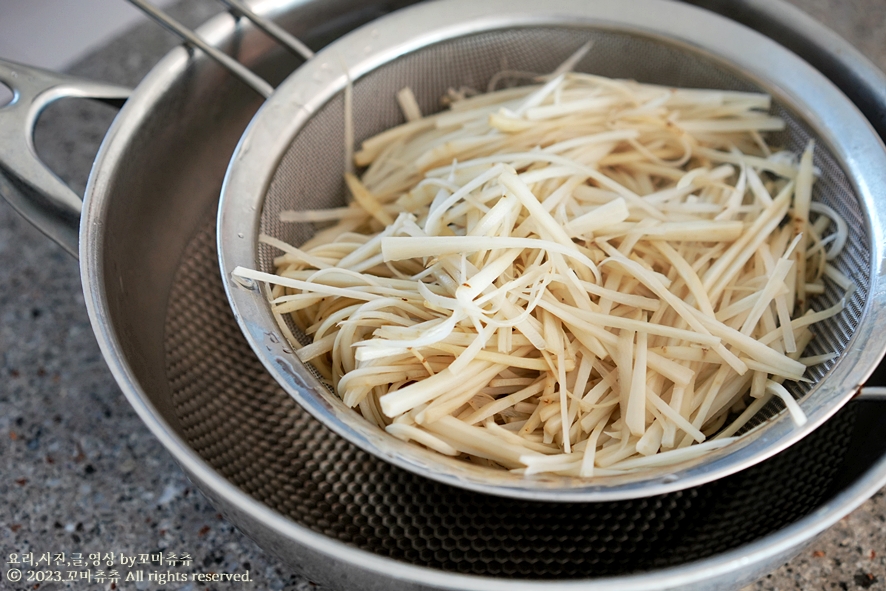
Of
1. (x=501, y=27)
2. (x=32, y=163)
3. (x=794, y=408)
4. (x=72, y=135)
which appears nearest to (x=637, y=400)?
(x=794, y=408)

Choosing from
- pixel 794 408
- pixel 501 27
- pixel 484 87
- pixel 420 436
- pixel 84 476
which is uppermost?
pixel 501 27

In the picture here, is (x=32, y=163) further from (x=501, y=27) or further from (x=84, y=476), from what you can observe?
(x=501, y=27)

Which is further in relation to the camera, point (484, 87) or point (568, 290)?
point (484, 87)

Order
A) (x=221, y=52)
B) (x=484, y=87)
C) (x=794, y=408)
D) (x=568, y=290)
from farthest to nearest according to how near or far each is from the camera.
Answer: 1. (x=484, y=87)
2. (x=221, y=52)
3. (x=568, y=290)
4. (x=794, y=408)

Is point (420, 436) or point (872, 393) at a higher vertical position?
point (872, 393)

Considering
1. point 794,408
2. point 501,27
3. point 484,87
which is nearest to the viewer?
point 794,408

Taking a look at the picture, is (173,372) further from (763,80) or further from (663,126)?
(763,80)

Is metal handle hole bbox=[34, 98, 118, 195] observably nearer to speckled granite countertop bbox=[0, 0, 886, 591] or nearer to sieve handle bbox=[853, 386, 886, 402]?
speckled granite countertop bbox=[0, 0, 886, 591]
